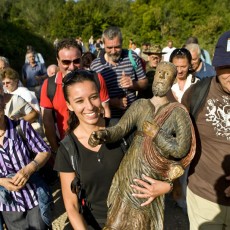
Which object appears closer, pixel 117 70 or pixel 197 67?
pixel 117 70

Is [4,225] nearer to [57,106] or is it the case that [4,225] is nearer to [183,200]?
[57,106]

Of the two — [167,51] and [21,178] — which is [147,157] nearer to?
[21,178]

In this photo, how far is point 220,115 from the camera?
221 centimetres

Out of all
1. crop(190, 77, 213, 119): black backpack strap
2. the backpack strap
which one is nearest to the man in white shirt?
crop(190, 77, 213, 119): black backpack strap

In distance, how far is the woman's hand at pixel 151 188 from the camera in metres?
1.71

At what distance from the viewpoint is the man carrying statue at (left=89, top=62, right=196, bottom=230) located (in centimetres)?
167

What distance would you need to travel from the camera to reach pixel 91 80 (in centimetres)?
197

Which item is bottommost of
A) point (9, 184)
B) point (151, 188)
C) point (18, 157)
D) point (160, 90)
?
point (9, 184)

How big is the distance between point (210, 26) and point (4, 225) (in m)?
26.3

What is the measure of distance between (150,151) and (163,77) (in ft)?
1.43

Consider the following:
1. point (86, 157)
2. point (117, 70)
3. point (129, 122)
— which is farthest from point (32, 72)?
point (129, 122)

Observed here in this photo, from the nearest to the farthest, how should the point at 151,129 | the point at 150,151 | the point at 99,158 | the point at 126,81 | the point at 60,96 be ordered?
the point at 151,129 < the point at 150,151 < the point at 99,158 < the point at 60,96 < the point at 126,81

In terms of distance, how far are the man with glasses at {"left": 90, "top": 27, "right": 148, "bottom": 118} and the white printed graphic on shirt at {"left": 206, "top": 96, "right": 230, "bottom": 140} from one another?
60.0 inches

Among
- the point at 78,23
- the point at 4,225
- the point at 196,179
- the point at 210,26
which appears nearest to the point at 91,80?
the point at 196,179
